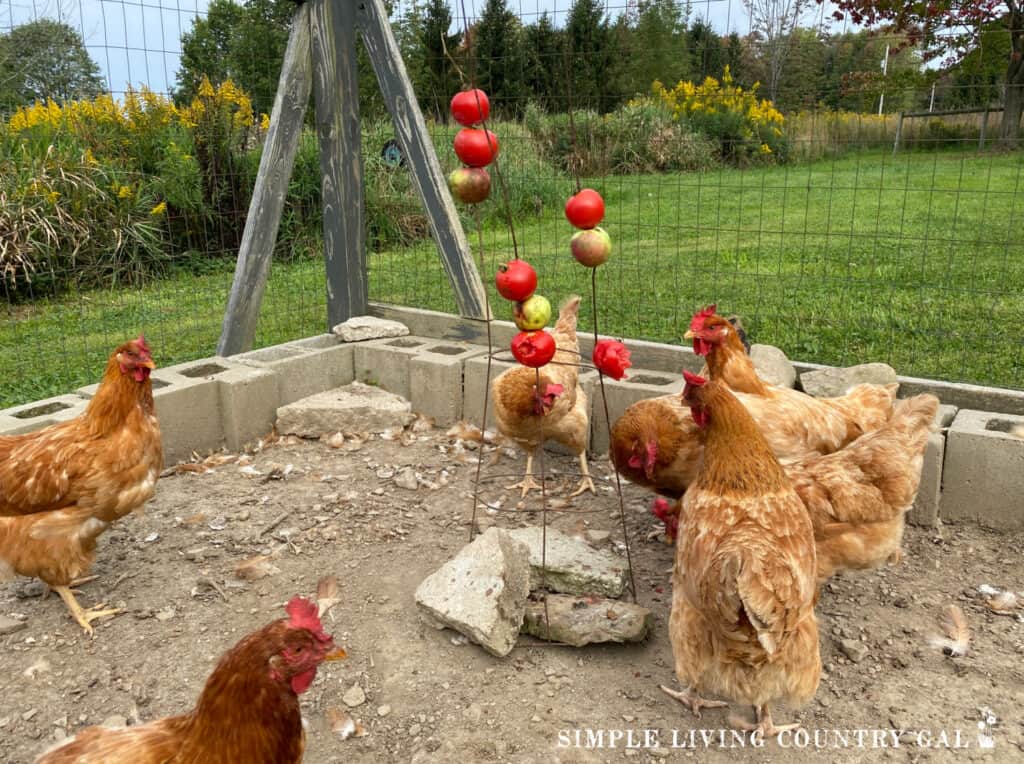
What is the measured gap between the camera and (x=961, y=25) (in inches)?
227

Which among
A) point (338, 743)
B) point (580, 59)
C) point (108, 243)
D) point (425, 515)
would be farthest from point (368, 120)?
point (338, 743)

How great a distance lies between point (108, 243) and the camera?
25.6 feet

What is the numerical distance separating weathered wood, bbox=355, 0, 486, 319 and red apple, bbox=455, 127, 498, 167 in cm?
304

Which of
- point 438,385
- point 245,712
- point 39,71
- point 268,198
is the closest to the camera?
point 245,712

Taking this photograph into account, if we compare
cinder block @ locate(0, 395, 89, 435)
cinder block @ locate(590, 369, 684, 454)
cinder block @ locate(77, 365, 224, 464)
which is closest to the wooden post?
cinder block @ locate(590, 369, 684, 454)

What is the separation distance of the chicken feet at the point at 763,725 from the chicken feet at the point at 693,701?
7cm

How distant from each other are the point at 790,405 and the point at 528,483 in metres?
1.53

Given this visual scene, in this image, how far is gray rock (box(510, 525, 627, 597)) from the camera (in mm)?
3406

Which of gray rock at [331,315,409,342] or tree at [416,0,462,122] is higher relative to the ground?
tree at [416,0,462,122]

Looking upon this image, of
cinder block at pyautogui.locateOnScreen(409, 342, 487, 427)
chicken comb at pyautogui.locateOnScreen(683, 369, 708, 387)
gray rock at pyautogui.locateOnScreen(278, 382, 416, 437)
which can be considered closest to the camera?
chicken comb at pyautogui.locateOnScreen(683, 369, 708, 387)

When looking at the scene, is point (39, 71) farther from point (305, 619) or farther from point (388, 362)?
point (305, 619)

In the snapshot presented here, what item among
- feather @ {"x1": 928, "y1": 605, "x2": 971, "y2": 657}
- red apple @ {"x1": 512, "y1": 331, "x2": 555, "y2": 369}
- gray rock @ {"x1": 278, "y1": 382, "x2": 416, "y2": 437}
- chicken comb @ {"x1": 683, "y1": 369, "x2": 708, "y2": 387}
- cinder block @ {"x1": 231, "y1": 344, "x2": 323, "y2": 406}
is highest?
red apple @ {"x1": 512, "y1": 331, "x2": 555, "y2": 369}

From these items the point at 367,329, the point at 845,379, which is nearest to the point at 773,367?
the point at 845,379

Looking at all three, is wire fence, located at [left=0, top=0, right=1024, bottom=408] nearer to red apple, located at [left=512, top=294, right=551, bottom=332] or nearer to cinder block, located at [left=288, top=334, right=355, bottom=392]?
cinder block, located at [left=288, top=334, right=355, bottom=392]
